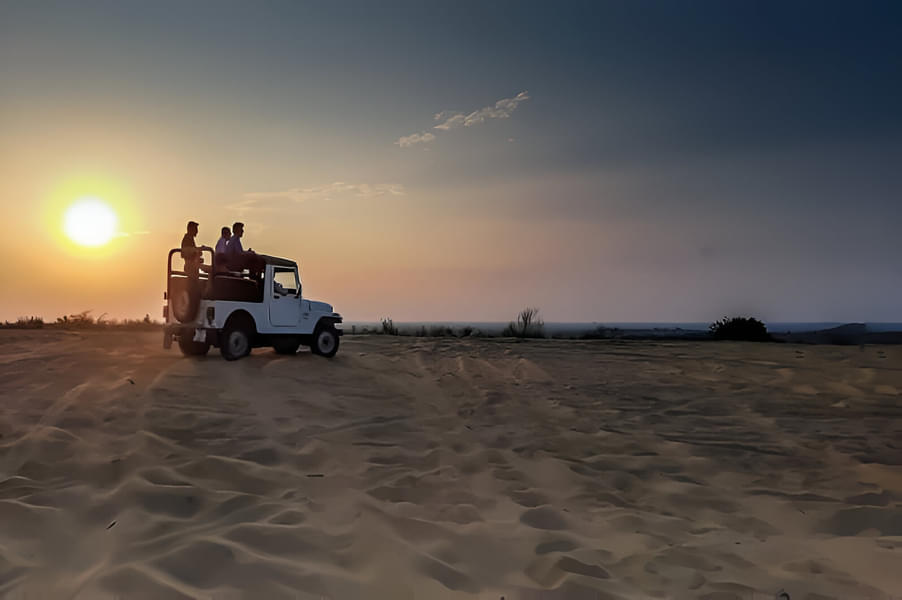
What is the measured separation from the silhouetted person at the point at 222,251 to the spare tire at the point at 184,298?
21.0 inches

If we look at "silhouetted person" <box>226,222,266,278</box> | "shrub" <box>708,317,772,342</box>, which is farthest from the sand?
"shrub" <box>708,317,772,342</box>

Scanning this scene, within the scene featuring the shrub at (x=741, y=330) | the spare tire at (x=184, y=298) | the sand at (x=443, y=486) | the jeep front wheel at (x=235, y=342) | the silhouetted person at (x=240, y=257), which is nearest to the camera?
the sand at (x=443, y=486)

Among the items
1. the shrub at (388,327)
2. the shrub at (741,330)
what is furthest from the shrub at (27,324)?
the shrub at (741,330)

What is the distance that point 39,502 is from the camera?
3.70 metres

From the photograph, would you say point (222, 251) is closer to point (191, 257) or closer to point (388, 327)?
point (191, 257)

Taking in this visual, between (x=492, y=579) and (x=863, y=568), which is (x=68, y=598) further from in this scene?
(x=863, y=568)

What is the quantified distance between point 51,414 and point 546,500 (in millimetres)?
5532

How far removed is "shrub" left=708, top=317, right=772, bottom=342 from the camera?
1805 cm

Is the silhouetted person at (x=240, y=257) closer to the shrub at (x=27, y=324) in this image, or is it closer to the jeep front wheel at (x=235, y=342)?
the jeep front wheel at (x=235, y=342)

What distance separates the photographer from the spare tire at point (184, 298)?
33.4 ft

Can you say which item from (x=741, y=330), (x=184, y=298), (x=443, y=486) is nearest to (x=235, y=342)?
(x=184, y=298)

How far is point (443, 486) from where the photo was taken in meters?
4.21

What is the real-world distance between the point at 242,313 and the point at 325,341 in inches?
73.4

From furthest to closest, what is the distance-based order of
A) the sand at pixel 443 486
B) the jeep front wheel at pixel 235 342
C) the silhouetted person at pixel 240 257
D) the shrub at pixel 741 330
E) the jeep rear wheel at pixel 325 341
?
the shrub at pixel 741 330 < the jeep rear wheel at pixel 325 341 < the silhouetted person at pixel 240 257 < the jeep front wheel at pixel 235 342 < the sand at pixel 443 486
